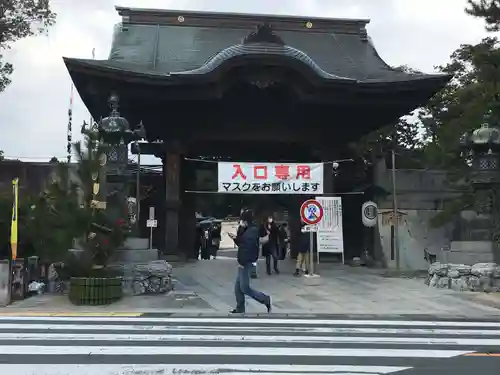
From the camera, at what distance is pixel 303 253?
58.6 ft

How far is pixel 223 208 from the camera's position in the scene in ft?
90.0

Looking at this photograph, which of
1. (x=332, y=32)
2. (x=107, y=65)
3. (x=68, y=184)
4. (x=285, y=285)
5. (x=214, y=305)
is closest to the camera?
(x=214, y=305)

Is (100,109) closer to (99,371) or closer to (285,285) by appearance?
(285,285)

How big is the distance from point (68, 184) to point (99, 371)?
7800 mm

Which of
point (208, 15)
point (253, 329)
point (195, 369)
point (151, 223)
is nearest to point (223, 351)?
point (195, 369)

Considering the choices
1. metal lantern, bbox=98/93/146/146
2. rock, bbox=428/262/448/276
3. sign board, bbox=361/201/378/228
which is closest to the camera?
metal lantern, bbox=98/93/146/146

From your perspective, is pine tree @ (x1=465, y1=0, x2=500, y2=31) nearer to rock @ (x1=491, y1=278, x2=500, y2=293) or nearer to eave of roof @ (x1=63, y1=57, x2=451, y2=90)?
eave of roof @ (x1=63, y1=57, x2=451, y2=90)

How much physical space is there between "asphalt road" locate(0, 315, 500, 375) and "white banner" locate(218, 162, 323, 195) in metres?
9.10

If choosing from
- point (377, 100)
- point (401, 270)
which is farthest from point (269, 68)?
point (401, 270)

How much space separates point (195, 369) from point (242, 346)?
1.40 meters

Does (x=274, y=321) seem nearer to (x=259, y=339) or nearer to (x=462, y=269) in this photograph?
(x=259, y=339)

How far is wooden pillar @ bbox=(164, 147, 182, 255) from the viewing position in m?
20.9

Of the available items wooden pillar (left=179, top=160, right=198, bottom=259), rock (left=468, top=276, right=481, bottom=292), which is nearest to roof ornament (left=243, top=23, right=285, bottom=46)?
wooden pillar (left=179, top=160, right=198, bottom=259)

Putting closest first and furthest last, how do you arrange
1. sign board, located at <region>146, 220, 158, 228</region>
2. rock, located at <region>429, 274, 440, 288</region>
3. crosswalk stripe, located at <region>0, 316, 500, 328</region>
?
1. crosswalk stripe, located at <region>0, 316, 500, 328</region>
2. rock, located at <region>429, 274, 440, 288</region>
3. sign board, located at <region>146, 220, 158, 228</region>
